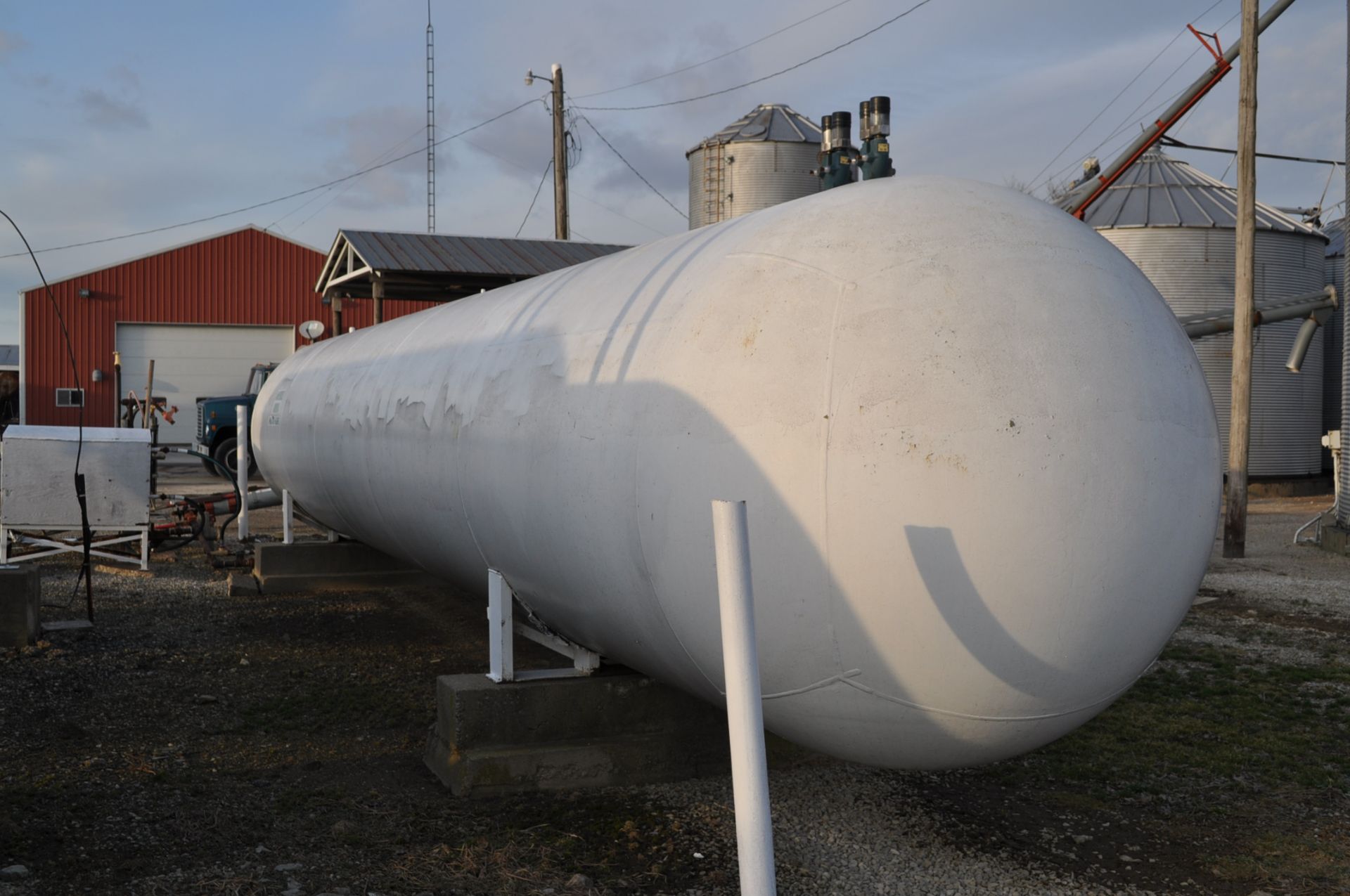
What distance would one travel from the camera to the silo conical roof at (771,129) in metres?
10.2

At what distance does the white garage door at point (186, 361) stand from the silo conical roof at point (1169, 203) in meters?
18.5

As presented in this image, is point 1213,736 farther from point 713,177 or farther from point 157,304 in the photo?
point 157,304

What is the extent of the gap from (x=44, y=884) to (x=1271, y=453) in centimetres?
1909

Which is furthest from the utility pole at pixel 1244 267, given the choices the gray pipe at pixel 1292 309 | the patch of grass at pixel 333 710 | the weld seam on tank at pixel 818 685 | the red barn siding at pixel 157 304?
the red barn siding at pixel 157 304

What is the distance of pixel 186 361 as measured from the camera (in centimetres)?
2802

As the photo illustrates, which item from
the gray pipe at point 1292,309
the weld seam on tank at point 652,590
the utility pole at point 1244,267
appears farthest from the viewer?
the gray pipe at point 1292,309

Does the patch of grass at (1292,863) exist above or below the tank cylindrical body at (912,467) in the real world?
below

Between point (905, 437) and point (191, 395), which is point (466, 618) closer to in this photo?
point (905, 437)

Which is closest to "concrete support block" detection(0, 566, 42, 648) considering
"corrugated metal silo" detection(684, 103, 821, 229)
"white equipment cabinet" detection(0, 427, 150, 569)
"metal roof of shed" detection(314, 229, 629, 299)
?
"white equipment cabinet" detection(0, 427, 150, 569)

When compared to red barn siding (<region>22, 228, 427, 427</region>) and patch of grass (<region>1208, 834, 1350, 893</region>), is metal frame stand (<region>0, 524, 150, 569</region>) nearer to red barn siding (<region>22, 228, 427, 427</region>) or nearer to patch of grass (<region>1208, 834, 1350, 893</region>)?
patch of grass (<region>1208, 834, 1350, 893</region>)

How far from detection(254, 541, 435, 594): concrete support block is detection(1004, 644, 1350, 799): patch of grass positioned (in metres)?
5.66

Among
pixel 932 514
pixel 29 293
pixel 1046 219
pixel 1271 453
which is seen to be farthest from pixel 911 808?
pixel 29 293

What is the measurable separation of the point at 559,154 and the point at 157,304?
1139cm

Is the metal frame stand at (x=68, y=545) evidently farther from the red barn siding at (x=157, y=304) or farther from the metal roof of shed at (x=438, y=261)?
the red barn siding at (x=157, y=304)
